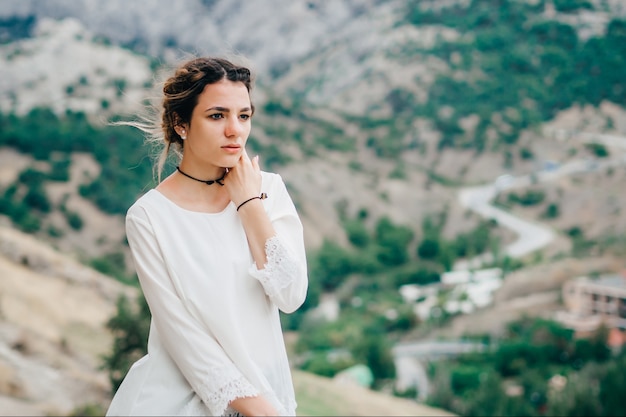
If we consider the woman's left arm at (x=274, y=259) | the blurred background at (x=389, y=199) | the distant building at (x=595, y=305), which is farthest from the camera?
the distant building at (x=595, y=305)

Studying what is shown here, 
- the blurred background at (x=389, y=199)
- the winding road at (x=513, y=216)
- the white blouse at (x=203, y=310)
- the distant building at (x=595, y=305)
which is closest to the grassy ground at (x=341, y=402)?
the blurred background at (x=389, y=199)

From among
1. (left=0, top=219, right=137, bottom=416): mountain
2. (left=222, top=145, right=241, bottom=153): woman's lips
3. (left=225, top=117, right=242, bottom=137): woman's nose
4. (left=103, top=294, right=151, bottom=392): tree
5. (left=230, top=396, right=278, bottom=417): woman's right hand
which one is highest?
(left=225, top=117, right=242, bottom=137): woman's nose

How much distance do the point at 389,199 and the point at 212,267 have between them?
51.3 meters

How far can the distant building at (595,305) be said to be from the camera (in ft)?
99.8

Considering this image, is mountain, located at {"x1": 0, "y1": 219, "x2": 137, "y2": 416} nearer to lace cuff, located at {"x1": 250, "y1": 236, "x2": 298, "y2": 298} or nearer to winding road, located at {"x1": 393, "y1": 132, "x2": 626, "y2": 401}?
lace cuff, located at {"x1": 250, "y1": 236, "x2": 298, "y2": 298}

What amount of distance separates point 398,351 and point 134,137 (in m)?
23.2

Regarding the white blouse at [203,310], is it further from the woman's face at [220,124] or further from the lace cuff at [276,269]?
the woman's face at [220,124]

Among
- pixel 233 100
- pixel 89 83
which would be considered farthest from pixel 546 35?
pixel 233 100

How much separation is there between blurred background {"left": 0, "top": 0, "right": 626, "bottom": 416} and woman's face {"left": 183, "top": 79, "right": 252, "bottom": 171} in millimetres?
245

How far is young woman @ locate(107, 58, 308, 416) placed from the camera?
1886 mm

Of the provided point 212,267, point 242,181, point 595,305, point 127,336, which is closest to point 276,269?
point 212,267

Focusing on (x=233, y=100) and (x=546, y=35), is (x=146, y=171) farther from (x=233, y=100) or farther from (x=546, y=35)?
(x=546, y=35)

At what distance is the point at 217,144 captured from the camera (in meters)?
2.01

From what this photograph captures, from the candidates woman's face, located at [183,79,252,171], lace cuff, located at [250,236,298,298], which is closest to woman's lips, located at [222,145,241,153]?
woman's face, located at [183,79,252,171]
